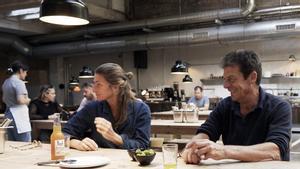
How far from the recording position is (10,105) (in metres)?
5.52

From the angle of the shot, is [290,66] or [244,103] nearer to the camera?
[244,103]

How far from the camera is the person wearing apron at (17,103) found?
5445 mm

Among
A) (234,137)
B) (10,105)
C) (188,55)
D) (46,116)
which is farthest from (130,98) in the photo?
(188,55)

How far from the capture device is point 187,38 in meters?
9.12

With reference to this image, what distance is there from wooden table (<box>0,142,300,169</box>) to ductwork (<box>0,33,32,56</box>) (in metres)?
9.54

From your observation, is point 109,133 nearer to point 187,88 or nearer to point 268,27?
point 268,27

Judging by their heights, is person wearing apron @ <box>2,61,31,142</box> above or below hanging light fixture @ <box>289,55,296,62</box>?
below

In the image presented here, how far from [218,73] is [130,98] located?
8399mm

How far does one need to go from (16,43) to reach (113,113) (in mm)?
9851

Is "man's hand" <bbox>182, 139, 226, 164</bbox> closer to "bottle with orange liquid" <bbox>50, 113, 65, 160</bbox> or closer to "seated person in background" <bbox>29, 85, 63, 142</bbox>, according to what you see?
"bottle with orange liquid" <bbox>50, 113, 65, 160</bbox>

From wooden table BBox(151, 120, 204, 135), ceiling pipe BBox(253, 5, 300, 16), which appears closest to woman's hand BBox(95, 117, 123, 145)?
wooden table BBox(151, 120, 204, 135)

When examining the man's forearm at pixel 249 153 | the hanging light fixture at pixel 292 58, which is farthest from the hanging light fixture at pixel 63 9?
the hanging light fixture at pixel 292 58

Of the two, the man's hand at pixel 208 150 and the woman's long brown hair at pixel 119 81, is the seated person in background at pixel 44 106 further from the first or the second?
the man's hand at pixel 208 150

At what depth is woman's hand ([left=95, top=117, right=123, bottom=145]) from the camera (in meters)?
2.18
